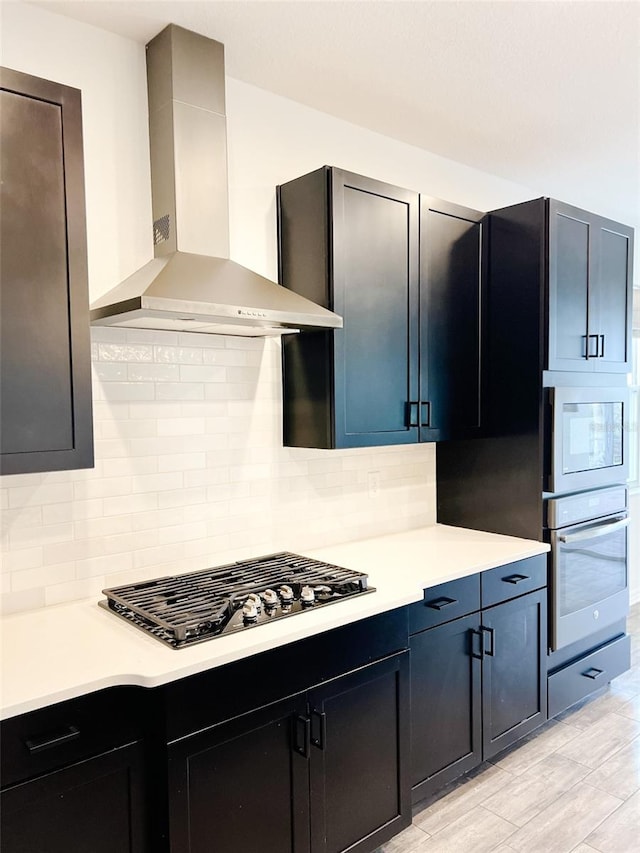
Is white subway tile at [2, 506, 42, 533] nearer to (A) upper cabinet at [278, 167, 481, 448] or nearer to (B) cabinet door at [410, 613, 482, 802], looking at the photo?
(A) upper cabinet at [278, 167, 481, 448]

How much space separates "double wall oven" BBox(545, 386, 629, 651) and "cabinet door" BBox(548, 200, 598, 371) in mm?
165

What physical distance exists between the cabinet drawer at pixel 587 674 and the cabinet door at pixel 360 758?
1147 mm

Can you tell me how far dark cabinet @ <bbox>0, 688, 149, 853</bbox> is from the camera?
143 cm

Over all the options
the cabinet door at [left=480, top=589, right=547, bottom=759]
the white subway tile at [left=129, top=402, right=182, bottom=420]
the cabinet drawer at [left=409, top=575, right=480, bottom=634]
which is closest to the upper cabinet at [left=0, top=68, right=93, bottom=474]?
the white subway tile at [left=129, top=402, right=182, bottom=420]

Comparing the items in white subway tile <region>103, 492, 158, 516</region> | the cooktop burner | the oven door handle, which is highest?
white subway tile <region>103, 492, 158, 516</region>

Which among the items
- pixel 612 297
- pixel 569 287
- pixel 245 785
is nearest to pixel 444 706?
pixel 245 785

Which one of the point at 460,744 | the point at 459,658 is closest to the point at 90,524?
the point at 459,658

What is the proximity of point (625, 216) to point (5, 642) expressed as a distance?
15.5 feet

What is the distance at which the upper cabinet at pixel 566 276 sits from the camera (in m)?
2.88

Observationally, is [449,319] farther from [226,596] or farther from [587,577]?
[226,596]

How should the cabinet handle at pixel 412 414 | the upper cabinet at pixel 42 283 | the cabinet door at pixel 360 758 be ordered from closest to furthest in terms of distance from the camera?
the upper cabinet at pixel 42 283, the cabinet door at pixel 360 758, the cabinet handle at pixel 412 414

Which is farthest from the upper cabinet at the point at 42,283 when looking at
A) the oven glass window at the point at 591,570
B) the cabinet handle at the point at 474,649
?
the oven glass window at the point at 591,570

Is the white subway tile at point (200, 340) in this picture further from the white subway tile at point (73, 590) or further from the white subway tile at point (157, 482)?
the white subway tile at point (73, 590)

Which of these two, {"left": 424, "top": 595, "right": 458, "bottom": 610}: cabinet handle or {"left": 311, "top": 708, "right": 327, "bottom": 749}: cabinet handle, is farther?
{"left": 424, "top": 595, "right": 458, "bottom": 610}: cabinet handle
